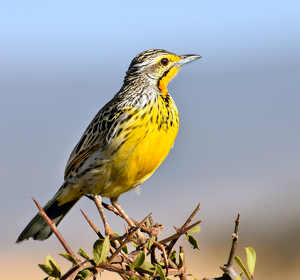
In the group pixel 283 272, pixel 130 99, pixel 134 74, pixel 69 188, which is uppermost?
pixel 134 74

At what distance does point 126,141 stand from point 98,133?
0.44m

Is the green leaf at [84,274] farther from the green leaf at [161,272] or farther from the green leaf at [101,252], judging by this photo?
the green leaf at [161,272]

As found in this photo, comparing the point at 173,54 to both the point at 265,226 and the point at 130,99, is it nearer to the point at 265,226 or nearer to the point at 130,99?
the point at 130,99

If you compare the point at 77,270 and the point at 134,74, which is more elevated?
the point at 134,74

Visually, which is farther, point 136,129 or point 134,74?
point 134,74

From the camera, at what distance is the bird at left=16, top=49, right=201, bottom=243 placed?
11.9ft

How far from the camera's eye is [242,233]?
1112cm

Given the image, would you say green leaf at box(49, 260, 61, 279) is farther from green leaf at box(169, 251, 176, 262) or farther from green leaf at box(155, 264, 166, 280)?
green leaf at box(169, 251, 176, 262)

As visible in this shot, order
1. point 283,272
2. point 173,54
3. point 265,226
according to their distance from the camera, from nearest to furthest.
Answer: point 173,54 < point 283,272 < point 265,226

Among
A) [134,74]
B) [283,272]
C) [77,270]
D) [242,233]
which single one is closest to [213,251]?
[242,233]

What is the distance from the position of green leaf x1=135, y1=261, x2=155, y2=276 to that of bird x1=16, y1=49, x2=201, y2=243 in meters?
1.50

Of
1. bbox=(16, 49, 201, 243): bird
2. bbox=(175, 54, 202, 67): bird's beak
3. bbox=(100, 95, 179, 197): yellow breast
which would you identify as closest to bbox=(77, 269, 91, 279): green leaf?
bbox=(16, 49, 201, 243): bird

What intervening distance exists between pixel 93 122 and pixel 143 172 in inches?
32.4

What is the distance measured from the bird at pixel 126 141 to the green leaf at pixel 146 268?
1499 millimetres
